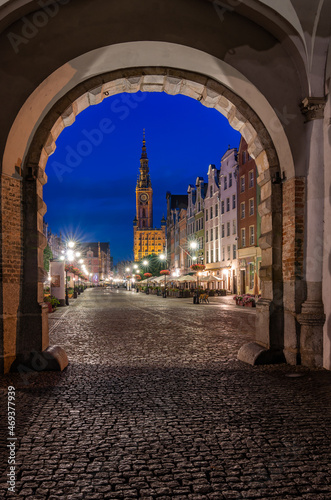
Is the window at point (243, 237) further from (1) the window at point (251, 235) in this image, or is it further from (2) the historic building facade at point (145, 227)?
(2) the historic building facade at point (145, 227)

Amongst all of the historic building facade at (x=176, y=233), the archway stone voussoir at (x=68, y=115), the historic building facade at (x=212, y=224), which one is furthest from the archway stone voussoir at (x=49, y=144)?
the historic building facade at (x=176, y=233)

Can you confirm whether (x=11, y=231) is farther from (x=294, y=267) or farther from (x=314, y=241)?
(x=314, y=241)

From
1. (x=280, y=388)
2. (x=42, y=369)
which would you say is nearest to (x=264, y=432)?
(x=280, y=388)

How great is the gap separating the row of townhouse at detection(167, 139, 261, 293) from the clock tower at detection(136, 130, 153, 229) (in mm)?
123584

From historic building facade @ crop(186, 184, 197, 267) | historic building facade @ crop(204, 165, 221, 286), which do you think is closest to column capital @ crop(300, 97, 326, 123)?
historic building facade @ crop(204, 165, 221, 286)

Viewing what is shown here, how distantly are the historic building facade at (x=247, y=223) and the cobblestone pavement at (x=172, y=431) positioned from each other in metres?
33.7

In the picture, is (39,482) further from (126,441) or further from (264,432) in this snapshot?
(264,432)

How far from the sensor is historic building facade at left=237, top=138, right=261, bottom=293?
4169cm

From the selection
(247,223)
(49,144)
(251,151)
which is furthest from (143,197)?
(49,144)

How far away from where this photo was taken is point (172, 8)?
25.8 feet

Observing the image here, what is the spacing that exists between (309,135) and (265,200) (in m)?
1.54

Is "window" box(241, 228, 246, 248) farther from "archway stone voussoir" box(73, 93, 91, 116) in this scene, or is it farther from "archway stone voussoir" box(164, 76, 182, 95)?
"archway stone voussoir" box(73, 93, 91, 116)

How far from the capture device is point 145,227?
196 m

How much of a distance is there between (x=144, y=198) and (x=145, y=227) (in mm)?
13678
